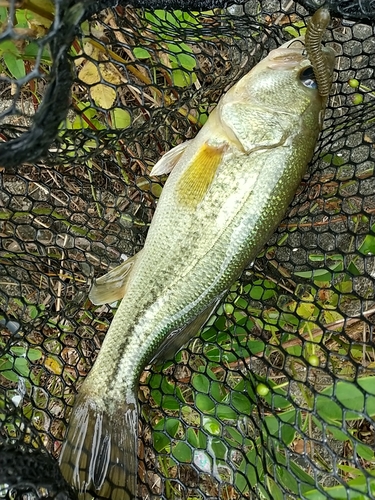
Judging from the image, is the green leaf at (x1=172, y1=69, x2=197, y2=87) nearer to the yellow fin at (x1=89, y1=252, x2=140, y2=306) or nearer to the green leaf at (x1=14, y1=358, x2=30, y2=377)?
the yellow fin at (x1=89, y1=252, x2=140, y2=306)

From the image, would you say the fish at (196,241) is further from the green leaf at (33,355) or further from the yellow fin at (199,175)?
the green leaf at (33,355)

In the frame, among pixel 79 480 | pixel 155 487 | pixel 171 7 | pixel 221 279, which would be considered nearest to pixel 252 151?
pixel 221 279

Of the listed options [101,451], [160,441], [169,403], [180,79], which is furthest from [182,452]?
[180,79]

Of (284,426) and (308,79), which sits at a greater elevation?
(308,79)

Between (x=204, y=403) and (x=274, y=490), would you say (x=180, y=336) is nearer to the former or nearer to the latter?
(x=204, y=403)

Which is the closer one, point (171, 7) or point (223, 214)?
point (223, 214)

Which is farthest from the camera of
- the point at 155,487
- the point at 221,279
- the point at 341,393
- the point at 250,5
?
the point at 250,5

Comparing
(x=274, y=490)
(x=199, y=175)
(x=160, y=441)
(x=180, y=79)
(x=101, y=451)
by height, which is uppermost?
(x=180, y=79)

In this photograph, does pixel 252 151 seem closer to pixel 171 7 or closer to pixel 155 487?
pixel 171 7
